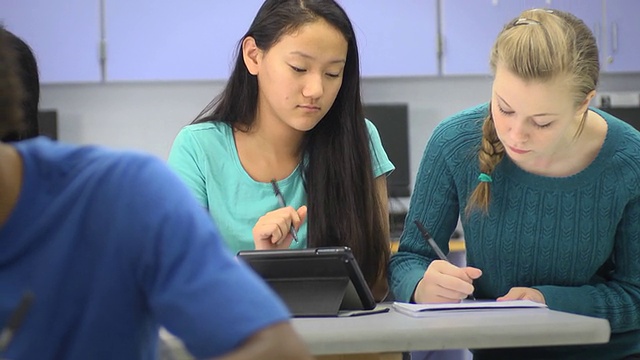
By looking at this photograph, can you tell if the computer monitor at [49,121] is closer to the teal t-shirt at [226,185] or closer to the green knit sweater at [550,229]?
the teal t-shirt at [226,185]

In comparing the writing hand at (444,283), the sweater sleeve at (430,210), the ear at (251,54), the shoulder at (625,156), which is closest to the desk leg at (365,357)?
the writing hand at (444,283)

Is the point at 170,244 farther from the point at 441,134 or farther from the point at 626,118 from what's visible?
the point at 626,118

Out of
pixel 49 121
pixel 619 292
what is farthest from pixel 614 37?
pixel 619 292

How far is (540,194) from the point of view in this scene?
1.90 meters

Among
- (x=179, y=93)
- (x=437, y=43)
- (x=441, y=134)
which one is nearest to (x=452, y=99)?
(x=437, y=43)

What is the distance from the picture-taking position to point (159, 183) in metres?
0.80

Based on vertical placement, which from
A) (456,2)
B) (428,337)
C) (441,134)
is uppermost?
(456,2)

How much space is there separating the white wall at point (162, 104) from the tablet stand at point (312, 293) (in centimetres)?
273

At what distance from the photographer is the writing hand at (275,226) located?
1.90 metres

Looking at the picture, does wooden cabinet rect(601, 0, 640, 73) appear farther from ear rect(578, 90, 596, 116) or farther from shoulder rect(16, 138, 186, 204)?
shoulder rect(16, 138, 186, 204)

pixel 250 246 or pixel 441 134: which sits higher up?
pixel 441 134

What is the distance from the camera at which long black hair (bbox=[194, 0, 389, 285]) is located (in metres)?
2.11

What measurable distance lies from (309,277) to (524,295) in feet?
1.33

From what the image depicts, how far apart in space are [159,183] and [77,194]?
0.22ft
